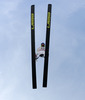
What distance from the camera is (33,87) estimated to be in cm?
3089

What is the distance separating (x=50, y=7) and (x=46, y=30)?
277 centimetres

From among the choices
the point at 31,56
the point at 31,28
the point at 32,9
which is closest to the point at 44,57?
the point at 31,56

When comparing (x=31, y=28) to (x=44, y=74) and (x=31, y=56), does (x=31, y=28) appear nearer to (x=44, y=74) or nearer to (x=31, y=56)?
(x=31, y=56)

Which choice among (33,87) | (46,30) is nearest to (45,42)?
(46,30)

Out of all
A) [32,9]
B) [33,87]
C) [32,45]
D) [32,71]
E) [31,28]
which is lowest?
[33,87]

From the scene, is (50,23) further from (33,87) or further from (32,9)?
(33,87)

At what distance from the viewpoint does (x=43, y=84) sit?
30781mm

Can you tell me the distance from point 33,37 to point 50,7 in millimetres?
4027

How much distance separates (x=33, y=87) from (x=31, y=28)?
7056mm

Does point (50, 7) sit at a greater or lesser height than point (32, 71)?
greater

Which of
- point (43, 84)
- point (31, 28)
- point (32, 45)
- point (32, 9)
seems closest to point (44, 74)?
point (43, 84)

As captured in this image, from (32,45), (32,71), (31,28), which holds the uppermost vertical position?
(31,28)

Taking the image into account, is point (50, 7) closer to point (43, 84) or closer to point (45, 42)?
point (45, 42)

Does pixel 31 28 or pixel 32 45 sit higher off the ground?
pixel 31 28
